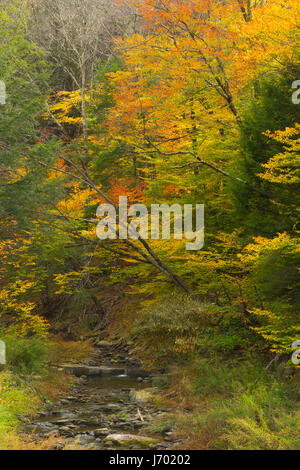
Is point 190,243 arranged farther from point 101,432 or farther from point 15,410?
point 15,410

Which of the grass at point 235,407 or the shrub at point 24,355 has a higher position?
the grass at point 235,407

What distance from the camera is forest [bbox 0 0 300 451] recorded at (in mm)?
7777

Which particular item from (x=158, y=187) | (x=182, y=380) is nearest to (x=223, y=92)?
(x=158, y=187)

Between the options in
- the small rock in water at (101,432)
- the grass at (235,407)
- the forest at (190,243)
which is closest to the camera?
the grass at (235,407)

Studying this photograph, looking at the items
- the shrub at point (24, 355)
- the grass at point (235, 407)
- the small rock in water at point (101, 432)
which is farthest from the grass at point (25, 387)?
the grass at point (235, 407)

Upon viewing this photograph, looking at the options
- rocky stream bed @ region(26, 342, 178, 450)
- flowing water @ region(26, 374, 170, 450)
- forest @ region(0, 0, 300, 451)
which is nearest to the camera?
rocky stream bed @ region(26, 342, 178, 450)

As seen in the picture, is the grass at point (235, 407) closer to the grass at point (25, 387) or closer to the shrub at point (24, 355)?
the grass at point (25, 387)

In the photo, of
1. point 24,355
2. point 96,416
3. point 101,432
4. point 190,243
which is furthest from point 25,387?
point 190,243

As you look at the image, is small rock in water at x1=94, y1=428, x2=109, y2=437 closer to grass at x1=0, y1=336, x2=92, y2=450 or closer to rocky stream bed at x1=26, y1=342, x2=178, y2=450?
rocky stream bed at x1=26, y1=342, x2=178, y2=450

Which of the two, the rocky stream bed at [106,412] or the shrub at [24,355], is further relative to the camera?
the shrub at [24,355]

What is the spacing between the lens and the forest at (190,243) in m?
7.78

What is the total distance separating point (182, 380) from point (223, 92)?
26.2 feet

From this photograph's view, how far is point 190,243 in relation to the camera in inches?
511

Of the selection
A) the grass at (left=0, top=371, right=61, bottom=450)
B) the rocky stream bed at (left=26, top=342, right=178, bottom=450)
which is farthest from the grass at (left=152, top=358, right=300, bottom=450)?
the grass at (left=0, top=371, right=61, bottom=450)
